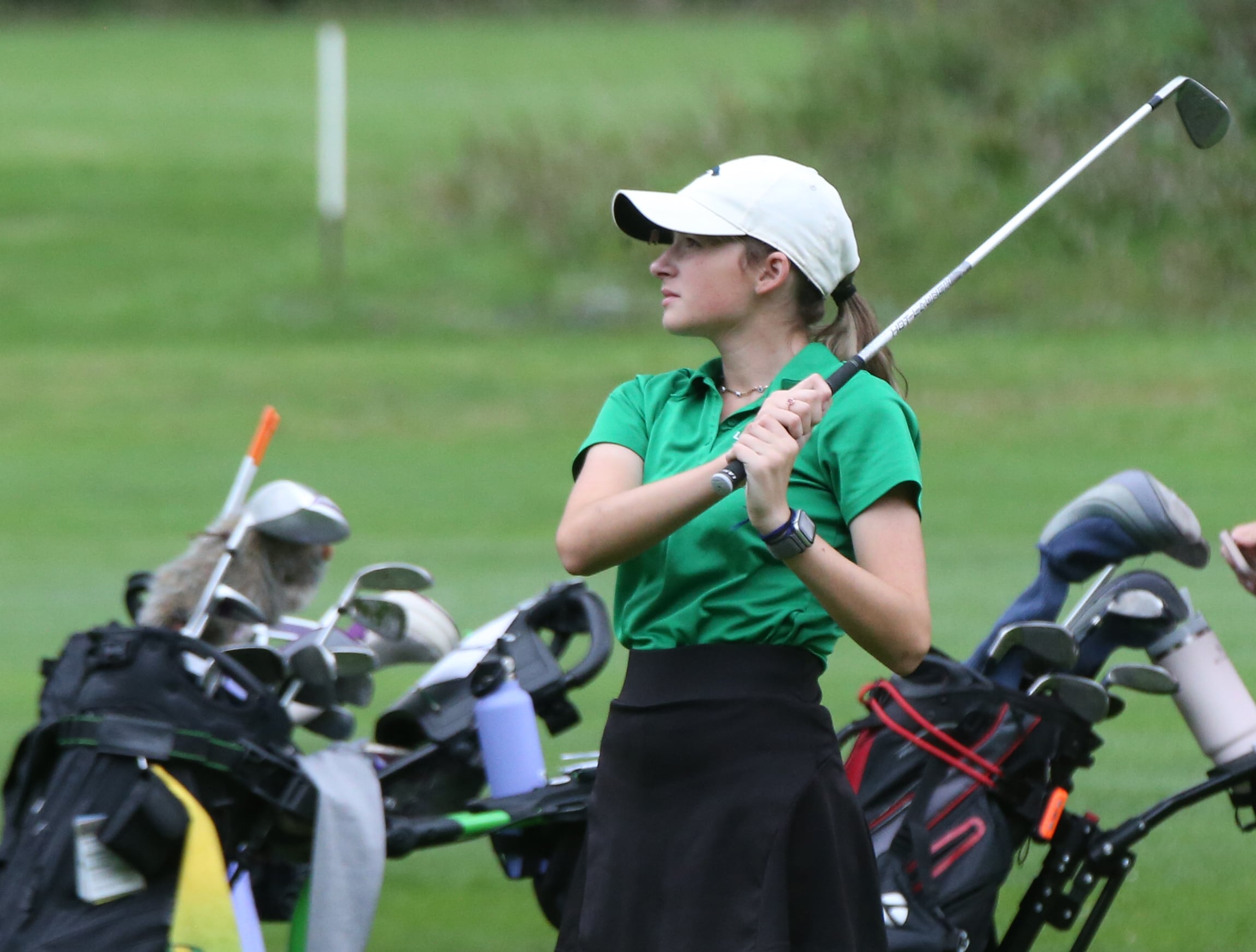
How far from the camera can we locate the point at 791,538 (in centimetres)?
270

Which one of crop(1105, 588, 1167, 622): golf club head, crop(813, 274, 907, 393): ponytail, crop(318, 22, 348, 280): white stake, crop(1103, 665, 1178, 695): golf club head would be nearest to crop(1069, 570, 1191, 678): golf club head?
crop(1105, 588, 1167, 622): golf club head

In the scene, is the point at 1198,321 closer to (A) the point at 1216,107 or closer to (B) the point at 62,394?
(B) the point at 62,394

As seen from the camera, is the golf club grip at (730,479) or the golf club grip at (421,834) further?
the golf club grip at (421,834)

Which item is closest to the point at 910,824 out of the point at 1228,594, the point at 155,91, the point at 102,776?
the point at 102,776

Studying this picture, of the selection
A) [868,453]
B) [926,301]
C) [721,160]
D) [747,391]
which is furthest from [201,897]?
[721,160]

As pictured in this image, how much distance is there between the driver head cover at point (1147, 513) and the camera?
3.83 meters

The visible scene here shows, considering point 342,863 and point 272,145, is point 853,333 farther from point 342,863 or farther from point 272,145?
point 272,145

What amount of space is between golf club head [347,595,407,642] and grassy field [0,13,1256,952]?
41.1 inches

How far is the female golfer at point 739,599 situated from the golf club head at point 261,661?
850 millimetres

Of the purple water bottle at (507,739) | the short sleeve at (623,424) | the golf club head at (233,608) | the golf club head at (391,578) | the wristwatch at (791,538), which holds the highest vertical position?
the short sleeve at (623,424)

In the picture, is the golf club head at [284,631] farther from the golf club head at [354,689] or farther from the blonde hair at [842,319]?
the blonde hair at [842,319]

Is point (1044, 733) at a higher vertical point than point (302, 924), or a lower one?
higher

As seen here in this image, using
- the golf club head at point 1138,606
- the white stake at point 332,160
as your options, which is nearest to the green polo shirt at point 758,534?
the golf club head at point 1138,606

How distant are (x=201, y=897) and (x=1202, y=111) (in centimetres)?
206
